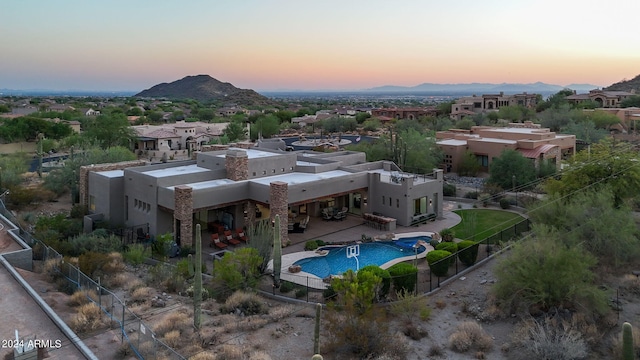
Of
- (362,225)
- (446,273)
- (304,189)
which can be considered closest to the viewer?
(446,273)

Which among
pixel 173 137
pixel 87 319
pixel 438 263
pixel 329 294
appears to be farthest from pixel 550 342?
pixel 173 137

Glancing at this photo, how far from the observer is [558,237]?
21.5 meters

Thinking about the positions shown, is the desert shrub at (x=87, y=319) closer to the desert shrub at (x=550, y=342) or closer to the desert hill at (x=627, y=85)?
the desert shrub at (x=550, y=342)

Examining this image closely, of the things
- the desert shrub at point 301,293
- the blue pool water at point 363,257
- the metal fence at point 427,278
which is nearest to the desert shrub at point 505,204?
the metal fence at point 427,278

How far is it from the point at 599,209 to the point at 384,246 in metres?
10.8

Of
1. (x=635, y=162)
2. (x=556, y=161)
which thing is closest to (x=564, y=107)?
(x=556, y=161)

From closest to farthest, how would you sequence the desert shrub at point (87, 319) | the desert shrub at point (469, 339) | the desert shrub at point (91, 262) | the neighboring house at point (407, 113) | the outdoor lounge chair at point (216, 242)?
the desert shrub at point (87, 319) < the desert shrub at point (469, 339) < the desert shrub at point (91, 262) < the outdoor lounge chair at point (216, 242) < the neighboring house at point (407, 113)

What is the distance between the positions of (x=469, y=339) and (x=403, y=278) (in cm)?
434

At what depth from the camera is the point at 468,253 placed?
24203 mm

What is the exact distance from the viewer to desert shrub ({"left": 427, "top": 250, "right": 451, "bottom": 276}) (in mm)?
22844

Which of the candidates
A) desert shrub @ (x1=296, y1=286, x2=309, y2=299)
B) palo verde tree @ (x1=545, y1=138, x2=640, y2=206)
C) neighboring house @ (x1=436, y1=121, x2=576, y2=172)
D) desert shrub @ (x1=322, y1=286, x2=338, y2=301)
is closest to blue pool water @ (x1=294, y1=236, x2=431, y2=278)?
desert shrub @ (x1=296, y1=286, x2=309, y2=299)

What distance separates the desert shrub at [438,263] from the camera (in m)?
22.8

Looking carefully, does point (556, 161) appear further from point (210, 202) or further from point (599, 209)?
point (210, 202)

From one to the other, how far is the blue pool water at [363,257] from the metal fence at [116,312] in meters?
9.14
